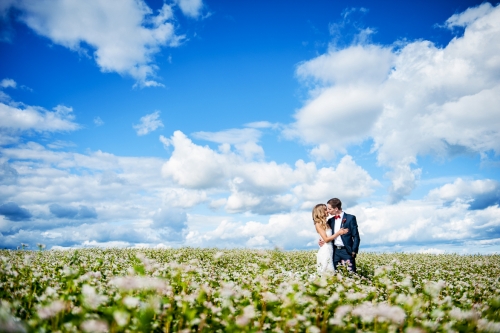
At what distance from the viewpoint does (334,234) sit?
10570mm

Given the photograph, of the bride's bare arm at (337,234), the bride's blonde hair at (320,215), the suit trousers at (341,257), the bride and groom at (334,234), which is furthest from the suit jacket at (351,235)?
the bride's blonde hair at (320,215)

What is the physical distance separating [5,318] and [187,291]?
3835 mm

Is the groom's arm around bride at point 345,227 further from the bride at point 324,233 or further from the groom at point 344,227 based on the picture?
the bride at point 324,233

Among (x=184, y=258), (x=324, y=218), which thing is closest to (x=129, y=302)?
(x=324, y=218)

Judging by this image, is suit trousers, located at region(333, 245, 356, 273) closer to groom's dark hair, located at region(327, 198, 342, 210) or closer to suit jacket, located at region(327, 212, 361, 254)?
suit jacket, located at region(327, 212, 361, 254)

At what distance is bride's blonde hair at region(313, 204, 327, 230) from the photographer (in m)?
10.6

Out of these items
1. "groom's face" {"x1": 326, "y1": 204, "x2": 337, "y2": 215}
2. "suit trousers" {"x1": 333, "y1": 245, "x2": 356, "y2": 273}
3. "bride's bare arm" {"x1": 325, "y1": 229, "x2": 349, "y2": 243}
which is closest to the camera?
"bride's bare arm" {"x1": 325, "y1": 229, "x2": 349, "y2": 243}

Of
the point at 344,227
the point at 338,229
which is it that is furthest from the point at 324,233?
the point at 344,227

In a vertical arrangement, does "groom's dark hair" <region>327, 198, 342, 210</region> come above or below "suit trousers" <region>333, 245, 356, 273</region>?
above

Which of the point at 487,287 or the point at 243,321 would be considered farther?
the point at 487,287

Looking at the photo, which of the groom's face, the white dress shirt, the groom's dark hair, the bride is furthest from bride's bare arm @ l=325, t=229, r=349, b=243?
the groom's dark hair

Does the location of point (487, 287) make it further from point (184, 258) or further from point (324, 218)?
point (184, 258)

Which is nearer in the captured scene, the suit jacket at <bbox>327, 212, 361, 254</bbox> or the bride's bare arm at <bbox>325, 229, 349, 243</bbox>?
the bride's bare arm at <bbox>325, 229, 349, 243</bbox>

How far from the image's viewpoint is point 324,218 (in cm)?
1064
